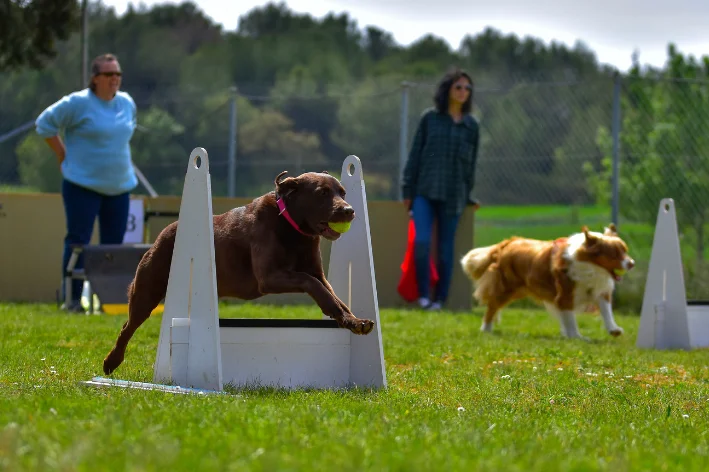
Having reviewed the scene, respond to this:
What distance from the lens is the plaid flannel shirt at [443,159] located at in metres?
10.9

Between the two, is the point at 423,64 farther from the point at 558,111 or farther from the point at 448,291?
the point at 448,291

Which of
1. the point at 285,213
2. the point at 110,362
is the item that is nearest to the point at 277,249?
the point at 285,213

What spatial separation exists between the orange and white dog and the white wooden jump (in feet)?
1.75

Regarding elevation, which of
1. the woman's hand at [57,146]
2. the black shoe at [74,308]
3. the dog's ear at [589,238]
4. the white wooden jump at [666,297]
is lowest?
the black shoe at [74,308]

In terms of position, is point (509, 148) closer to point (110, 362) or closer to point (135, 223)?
point (135, 223)

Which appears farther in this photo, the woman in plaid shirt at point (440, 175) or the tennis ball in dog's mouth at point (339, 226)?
the woman in plaid shirt at point (440, 175)

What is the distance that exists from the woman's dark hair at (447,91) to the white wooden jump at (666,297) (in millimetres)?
2844

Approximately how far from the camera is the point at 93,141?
8852 millimetres

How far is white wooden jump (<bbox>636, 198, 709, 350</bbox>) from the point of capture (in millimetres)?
8227

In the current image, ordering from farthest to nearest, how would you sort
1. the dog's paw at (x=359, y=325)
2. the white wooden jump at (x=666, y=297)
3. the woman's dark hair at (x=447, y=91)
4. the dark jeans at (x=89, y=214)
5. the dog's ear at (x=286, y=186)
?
the woman's dark hair at (x=447, y=91) < the dark jeans at (x=89, y=214) < the white wooden jump at (x=666, y=297) < the dog's ear at (x=286, y=186) < the dog's paw at (x=359, y=325)

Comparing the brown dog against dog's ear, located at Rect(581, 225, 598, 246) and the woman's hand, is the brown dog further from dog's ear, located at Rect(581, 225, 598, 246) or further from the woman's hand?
dog's ear, located at Rect(581, 225, 598, 246)

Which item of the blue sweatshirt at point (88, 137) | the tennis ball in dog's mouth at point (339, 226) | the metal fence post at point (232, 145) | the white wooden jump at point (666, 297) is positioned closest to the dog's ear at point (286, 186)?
the tennis ball in dog's mouth at point (339, 226)

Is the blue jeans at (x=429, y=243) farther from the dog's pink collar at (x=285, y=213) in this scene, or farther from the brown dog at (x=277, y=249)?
the dog's pink collar at (x=285, y=213)

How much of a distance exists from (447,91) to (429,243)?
153 cm
